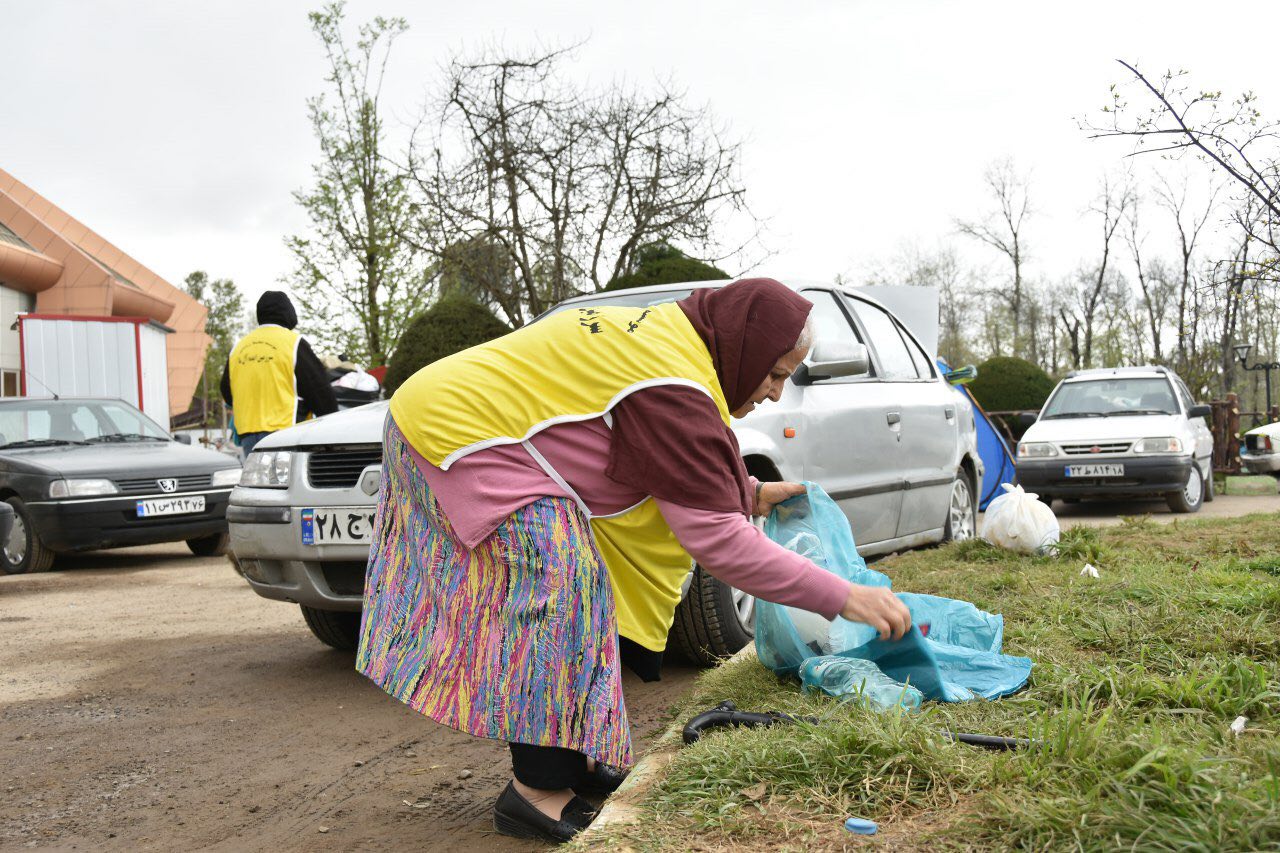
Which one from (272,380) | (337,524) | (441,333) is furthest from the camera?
(441,333)

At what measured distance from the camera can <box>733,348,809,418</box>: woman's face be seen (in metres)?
2.77

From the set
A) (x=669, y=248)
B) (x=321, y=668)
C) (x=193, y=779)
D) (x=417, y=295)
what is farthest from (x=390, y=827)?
(x=417, y=295)

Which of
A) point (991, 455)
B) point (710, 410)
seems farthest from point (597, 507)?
point (991, 455)

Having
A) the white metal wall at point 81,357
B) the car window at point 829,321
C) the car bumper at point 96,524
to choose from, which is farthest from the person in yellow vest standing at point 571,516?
the white metal wall at point 81,357

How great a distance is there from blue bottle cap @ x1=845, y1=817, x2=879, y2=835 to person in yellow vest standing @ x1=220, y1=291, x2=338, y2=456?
18.4ft

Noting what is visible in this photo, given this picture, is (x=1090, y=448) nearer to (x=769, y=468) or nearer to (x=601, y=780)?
(x=769, y=468)

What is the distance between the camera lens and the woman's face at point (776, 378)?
109 inches

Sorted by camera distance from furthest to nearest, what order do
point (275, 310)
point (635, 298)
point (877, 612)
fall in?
1. point (275, 310)
2. point (635, 298)
3. point (877, 612)

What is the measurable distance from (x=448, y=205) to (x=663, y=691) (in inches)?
536

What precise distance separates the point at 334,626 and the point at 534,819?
2908mm

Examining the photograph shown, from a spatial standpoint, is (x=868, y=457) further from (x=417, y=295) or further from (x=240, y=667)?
(x=417, y=295)

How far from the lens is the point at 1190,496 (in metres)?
12.2

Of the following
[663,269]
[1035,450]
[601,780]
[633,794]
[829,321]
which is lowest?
[601,780]

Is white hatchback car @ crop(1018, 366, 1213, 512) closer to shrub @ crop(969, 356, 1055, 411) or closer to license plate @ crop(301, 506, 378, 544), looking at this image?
shrub @ crop(969, 356, 1055, 411)
